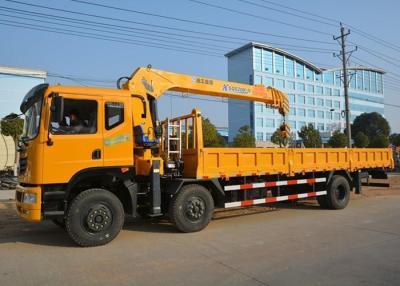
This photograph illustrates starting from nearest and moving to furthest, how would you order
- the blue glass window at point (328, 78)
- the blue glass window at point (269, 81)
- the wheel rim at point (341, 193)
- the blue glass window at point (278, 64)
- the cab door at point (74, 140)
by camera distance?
1. the cab door at point (74, 140)
2. the wheel rim at point (341, 193)
3. the blue glass window at point (269, 81)
4. the blue glass window at point (278, 64)
5. the blue glass window at point (328, 78)

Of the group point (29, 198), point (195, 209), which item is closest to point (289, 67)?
point (195, 209)

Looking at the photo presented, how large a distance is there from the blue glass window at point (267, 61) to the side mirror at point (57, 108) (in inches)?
3929

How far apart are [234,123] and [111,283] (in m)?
104

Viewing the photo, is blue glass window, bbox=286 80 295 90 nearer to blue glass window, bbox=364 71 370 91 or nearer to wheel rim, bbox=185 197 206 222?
blue glass window, bbox=364 71 370 91

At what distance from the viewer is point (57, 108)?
7.27 m

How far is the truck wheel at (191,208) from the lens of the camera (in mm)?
8594

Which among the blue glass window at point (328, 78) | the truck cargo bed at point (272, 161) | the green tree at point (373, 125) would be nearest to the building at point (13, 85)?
the truck cargo bed at point (272, 161)

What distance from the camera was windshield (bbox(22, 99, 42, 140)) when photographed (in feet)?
24.9

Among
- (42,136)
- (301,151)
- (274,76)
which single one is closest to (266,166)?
(301,151)

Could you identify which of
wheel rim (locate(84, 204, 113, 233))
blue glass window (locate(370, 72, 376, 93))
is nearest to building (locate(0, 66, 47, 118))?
wheel rim (locate(84, 204, 113, 233))

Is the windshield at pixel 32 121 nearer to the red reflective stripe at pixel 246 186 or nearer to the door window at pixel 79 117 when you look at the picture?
the door window at pixel 79 117

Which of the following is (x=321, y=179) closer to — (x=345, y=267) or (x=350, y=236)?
(x=350, y=236)

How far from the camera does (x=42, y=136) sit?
7363mm

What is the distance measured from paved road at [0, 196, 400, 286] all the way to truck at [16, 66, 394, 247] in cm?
56
